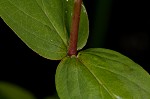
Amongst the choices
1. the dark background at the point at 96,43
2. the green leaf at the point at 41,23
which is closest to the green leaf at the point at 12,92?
the dark background at the point at 96,43

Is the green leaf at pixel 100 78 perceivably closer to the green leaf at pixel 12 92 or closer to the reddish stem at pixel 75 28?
the reddish stem at pixel 75 28

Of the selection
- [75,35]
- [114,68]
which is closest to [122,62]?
[114,68]

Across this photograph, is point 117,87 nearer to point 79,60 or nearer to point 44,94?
point 79,60

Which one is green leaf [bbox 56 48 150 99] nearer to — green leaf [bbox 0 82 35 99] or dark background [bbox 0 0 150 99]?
green leaf [bbox 0 82 35 99]

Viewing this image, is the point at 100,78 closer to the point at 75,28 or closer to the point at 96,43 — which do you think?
the point at 75,28

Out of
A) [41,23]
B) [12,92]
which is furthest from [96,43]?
[41,23]

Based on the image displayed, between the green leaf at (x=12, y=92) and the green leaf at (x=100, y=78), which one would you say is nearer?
the green leaf at (x=100, y=78)

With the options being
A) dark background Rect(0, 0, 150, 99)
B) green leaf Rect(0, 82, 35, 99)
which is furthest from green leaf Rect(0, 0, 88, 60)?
dark background Rect(0, 0, 150, 99)
